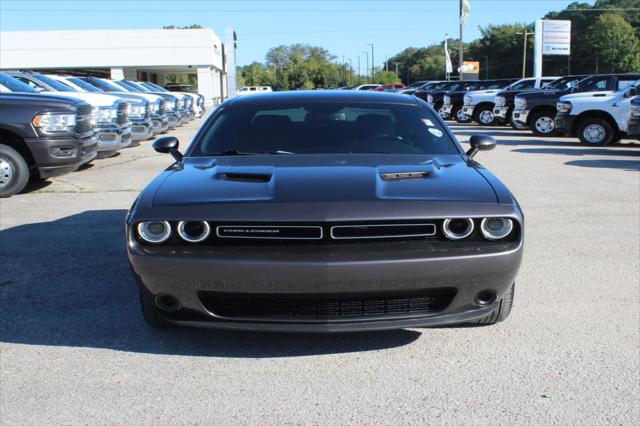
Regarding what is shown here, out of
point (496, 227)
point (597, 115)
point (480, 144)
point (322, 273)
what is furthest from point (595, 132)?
point (322, 273)

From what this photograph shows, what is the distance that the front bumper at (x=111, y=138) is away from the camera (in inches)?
443

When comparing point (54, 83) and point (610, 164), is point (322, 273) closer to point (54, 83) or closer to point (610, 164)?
point (610, 164)

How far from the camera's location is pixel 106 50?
51625 mm

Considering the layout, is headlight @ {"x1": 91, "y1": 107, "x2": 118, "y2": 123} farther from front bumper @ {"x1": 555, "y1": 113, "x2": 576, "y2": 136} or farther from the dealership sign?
the dealership sign

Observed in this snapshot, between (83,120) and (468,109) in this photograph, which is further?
(468,109)

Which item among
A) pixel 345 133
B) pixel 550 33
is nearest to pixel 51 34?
pixel 550 33

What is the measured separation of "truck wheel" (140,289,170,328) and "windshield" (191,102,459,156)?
1222 mm

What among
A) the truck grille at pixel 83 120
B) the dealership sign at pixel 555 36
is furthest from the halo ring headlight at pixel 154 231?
the dealership sign at pixel 555 36

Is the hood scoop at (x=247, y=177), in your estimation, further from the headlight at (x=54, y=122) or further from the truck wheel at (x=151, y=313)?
the headlight at (x=54, y=122)

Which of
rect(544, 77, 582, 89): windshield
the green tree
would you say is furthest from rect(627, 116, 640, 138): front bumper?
the green tree

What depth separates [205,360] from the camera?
343 cm

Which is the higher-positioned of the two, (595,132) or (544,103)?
(544,103)

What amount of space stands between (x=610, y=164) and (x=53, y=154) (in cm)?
924

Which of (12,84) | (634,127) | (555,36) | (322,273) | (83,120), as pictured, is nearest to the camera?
(322,273)
